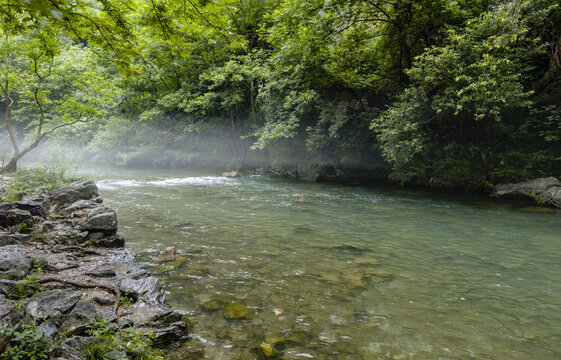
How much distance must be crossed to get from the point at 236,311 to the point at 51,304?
1953 millimetres

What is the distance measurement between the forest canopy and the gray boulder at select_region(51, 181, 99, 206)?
12.2 feet

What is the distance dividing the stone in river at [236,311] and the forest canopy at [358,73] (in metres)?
3.63

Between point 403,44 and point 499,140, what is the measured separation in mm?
6029

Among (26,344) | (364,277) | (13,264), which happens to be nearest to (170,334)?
(26,344)

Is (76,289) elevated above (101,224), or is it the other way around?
(101,224)

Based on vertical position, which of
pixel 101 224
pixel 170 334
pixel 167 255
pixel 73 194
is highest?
pixel 73 194

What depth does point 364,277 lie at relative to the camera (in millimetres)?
4781

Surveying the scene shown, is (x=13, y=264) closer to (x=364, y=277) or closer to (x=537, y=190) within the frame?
(x=364, y=277)

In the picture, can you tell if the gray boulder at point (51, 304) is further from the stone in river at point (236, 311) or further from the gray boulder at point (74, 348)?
the stone in river at point (236, 311)

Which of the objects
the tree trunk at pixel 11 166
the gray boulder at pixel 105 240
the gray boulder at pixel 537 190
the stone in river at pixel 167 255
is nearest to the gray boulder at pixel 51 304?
the stone in river at pixel 167 255

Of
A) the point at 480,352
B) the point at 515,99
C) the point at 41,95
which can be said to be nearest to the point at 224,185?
the point at 41,95

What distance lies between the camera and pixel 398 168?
15.0 metres

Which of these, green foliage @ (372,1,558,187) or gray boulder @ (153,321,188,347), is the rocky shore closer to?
gray boulder @ (153,321,188,347)

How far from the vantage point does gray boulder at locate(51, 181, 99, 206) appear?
7.76 meters
